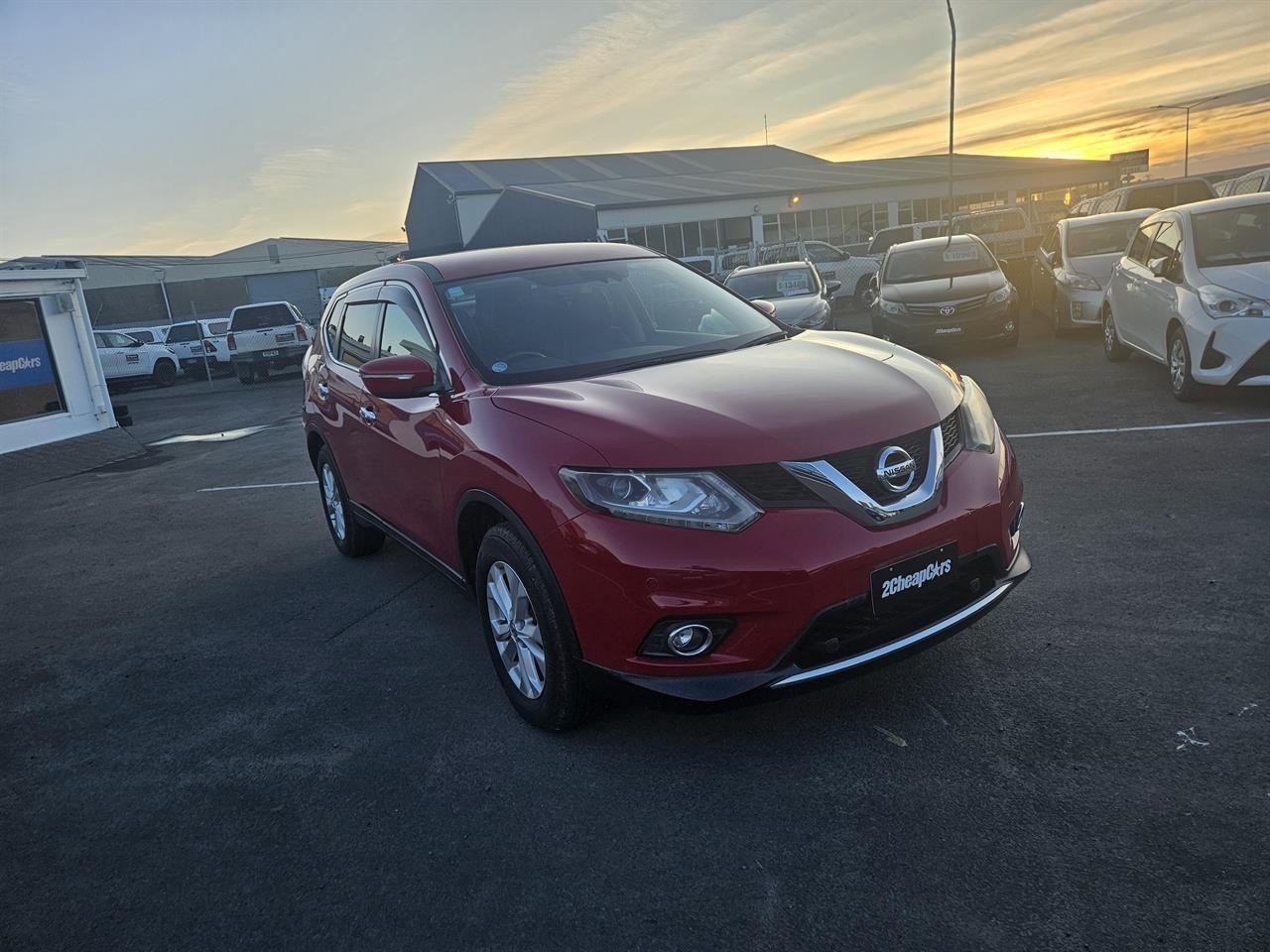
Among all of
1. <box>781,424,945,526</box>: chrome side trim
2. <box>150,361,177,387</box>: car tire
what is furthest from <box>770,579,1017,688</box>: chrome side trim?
<box>150,361,177,387</box>: car tire

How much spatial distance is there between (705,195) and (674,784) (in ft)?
135

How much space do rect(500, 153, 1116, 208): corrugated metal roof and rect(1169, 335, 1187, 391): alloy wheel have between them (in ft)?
108

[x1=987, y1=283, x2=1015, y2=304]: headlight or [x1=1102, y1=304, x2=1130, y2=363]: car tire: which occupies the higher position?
[x1=987, y1=283, x2=1015, y2=304]: headlight

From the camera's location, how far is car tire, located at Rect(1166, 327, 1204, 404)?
7.87m

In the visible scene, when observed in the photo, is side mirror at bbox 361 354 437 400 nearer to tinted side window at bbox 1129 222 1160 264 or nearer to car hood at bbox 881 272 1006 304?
tinted side window at bbox 1129 222 1160 264

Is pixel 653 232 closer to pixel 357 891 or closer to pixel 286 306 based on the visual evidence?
pixel 286 306

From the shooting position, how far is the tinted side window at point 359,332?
197 inches

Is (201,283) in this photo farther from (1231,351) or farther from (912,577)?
(912,577)

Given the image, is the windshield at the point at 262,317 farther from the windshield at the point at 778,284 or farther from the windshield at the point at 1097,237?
the windshield at the point at 1097,237

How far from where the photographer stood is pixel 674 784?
10.5 ft

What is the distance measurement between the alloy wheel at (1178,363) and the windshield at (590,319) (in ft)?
16.7

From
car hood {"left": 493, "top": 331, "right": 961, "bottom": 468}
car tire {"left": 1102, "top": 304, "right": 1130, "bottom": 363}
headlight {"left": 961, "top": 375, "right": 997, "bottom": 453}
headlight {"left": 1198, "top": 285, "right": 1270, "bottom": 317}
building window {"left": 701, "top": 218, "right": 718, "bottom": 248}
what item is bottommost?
car tire {"left": 1102, "top": 304, "right": 1130, "bottom": 363}

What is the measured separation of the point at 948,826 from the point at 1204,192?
63.2 ft

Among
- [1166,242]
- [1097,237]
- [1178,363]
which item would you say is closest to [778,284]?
[1097,237]
